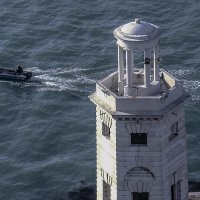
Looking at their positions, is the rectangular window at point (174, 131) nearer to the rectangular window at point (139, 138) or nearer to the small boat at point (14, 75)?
the rectangular window at point (139, 138)

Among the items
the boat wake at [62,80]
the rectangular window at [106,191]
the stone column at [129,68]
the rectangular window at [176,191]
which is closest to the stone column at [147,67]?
the stone column at [129,68]

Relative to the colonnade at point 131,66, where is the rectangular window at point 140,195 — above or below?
below

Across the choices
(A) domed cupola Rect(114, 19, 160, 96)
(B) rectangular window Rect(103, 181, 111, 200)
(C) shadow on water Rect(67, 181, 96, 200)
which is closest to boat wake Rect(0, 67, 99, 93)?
(C) shadow on water Rect(67, 181, 96, 200)

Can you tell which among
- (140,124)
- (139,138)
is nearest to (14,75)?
(139,138)

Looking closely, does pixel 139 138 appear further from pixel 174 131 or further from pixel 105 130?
pixel 174 131

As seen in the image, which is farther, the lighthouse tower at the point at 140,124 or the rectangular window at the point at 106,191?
the rectangular window at the point at 106,191

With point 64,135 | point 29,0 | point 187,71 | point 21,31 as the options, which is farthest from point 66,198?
point 29,0

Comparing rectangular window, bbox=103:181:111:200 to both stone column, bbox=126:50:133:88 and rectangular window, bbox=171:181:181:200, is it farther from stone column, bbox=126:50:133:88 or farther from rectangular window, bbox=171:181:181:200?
stone column, bbox=126:50:133:88
